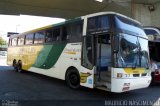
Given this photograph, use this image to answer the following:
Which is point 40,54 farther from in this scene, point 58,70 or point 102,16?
point 102,16

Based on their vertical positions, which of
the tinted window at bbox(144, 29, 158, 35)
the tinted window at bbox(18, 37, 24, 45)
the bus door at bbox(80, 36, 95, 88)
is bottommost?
the bus door at bbox(80, 36, 95, 88)

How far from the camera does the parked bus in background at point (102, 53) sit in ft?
27.3

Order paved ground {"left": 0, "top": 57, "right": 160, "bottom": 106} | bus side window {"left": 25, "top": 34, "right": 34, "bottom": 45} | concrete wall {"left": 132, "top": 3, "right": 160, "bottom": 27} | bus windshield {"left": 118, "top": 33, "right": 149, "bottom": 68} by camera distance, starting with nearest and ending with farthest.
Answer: paved ground {"left": 0, "top": 57, "right": 160, "bottom": 106} < bus windshield {"left": 118, "top": 33, "right": 149, "bottom": 68} < bus side window {"left": 25, "top": 34, "right": 34, "bottom": 45} < concrete wall {"left": 132, "top": 3, "right": 160, "bottom": 27}

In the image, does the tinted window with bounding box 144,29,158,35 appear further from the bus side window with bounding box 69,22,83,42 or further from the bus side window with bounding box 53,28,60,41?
the bus side window with bounding box 69,22,83,42

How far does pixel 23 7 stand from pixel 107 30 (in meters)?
12.9

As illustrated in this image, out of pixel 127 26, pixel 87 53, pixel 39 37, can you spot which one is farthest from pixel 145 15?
pixel 87 53

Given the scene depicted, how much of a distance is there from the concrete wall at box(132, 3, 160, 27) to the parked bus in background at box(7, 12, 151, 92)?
9.25 metres

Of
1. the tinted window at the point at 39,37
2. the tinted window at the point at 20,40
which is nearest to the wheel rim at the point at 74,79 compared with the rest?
the tinted window at the point at 39,37

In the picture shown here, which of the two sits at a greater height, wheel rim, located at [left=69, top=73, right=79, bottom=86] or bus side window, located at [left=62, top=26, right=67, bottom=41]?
bus side window, located at [left=62, top=26, right=67, bottom=41]

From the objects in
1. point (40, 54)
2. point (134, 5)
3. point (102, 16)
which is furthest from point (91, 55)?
point (134, 5)

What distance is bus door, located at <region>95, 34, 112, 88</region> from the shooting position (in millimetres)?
8984

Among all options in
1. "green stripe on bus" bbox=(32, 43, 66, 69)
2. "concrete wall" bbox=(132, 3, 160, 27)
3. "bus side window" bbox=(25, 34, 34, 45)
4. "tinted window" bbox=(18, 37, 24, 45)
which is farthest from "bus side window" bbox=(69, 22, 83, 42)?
"concrete wall" bbox=(132, 3, 160, 27)

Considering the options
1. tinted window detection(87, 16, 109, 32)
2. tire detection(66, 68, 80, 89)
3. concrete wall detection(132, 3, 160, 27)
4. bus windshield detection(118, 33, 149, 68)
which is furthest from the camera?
concrete wall detection(132, 3, 160, 27)

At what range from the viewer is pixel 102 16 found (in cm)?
916
